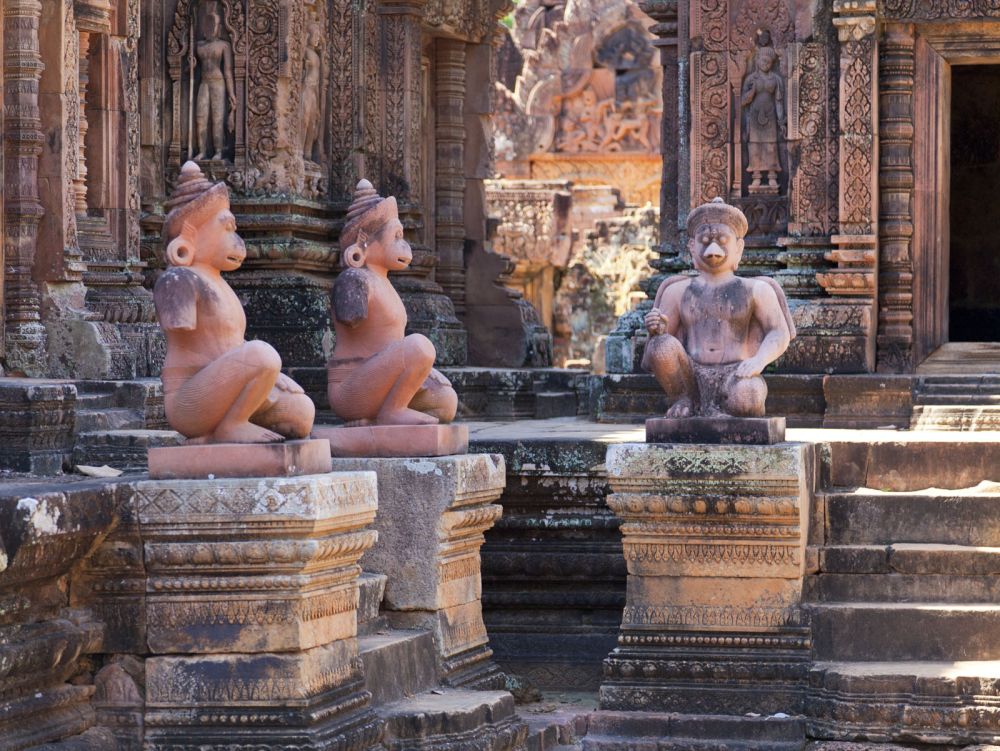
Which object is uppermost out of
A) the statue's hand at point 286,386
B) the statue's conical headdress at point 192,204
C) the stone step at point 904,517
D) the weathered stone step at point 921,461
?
the statue's conical headdress at point 192,204

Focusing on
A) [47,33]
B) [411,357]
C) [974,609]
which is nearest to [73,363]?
[47,33]

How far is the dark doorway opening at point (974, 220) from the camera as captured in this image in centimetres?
1554

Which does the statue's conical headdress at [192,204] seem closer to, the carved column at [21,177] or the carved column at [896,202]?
the carved column at [21,177]

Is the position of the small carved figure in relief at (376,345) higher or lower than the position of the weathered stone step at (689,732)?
higher

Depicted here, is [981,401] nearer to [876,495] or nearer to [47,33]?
[876,495]

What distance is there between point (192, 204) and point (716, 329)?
2.59 m

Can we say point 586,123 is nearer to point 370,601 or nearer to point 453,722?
point 370,601

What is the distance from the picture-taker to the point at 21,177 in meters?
9.80

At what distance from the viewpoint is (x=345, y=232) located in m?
7.65

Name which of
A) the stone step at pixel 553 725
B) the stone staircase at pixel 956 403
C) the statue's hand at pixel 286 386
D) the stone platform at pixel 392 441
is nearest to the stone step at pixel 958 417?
the stone staircase at pixel 956 403

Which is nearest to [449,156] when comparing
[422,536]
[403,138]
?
[403,138]

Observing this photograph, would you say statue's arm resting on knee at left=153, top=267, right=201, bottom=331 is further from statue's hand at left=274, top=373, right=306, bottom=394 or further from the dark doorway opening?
the dark doorway opening

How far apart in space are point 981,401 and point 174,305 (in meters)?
5.99

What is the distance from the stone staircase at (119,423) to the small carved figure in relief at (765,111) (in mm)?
4261
